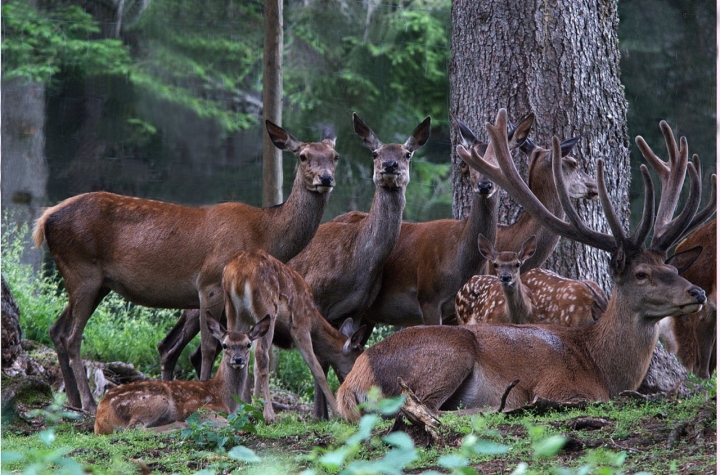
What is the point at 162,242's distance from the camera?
7.36 m

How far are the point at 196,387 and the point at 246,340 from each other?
1.44ft

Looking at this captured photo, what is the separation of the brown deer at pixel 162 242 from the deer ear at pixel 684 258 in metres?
2.56

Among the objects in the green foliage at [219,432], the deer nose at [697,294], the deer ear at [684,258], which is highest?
the deer ear at [684,258]

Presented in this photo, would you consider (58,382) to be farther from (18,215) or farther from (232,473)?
(232,473)

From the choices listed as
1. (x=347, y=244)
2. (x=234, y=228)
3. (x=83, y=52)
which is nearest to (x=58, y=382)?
(x=234, y=228)

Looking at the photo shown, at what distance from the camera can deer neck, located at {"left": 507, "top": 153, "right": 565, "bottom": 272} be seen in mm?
7199

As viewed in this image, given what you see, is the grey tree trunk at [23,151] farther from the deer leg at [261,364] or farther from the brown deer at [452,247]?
the deer leg at [261,364]

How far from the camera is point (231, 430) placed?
4703 millimetres

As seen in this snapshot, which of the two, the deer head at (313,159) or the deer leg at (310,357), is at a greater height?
the deer head at (313,159)

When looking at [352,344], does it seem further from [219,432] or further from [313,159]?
[219,432]

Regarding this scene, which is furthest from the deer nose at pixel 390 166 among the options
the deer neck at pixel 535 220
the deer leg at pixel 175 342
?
the deer leg at pixel 175 342

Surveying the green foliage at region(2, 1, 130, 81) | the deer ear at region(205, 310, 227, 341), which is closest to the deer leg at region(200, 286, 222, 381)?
the deer ear at region(205, 310, 227, 341)

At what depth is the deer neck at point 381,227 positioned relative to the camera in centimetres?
747

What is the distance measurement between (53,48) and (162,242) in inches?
130
